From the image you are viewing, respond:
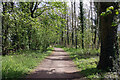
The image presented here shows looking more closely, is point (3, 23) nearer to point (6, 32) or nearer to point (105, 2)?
point (6, 32)

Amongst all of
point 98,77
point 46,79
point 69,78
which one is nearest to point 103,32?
point 98,77

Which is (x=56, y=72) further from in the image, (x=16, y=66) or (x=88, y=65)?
(x=88, y=65)

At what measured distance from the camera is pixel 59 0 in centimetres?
1723

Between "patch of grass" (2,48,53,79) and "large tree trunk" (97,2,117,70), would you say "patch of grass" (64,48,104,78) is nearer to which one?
"large tree trunk" (97,2,117,70)

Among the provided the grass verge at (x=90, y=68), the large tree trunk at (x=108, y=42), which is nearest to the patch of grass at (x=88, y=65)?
the grass verge at (x=90, y=68)

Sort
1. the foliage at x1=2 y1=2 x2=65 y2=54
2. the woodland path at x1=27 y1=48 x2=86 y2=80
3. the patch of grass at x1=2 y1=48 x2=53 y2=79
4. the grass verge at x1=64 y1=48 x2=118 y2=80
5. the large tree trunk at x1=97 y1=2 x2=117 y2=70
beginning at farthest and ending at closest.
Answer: the foliage at x1=2 y1=2 x2=65 y2=54, the large tree trunk at x1=97 y1=2 x2=117 y2=70, the woodland path at x1=27 y1=48 x2=86 y2=80, the grass verge at x1=64 y1=48 x2=118 y2=80, the patch of grass at x1=2 y1=48 x2=53 y2=79

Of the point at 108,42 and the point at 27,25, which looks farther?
the point at 27,25

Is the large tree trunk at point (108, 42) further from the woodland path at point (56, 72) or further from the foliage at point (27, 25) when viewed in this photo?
the foliage at point (27, 25)

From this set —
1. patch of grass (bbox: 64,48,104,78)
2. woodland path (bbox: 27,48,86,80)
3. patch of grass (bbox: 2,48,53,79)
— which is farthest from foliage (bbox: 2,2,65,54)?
patch of grass (bbox: 64,48,104,78)

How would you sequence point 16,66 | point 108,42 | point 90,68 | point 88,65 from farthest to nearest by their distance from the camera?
1. point 88,65
2. point 90,68
3. point 16,66
4. point 108,42

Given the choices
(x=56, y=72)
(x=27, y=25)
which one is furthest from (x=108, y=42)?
(x=27, y=25)

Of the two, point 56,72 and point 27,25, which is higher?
point 27,25

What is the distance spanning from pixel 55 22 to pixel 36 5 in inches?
205

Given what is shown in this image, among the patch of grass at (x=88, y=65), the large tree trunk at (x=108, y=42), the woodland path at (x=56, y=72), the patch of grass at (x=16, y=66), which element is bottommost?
the woodland path at (x=56, y=72)
